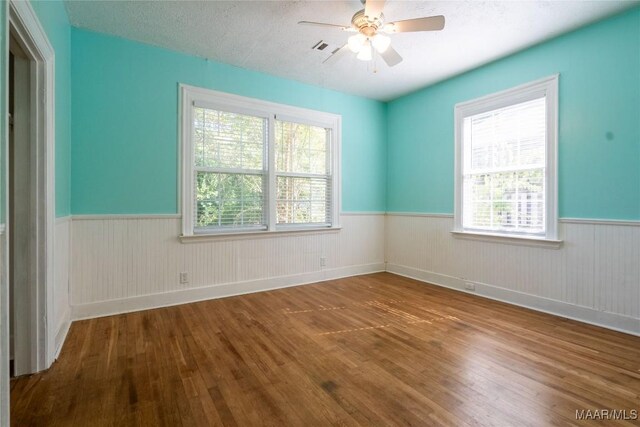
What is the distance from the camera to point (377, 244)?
510 cm

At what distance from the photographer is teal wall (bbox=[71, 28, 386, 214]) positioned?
2.97 metres

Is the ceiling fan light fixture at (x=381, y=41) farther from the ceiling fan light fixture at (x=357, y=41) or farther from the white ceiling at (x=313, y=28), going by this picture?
the white ceiling at (x=313, y=28)

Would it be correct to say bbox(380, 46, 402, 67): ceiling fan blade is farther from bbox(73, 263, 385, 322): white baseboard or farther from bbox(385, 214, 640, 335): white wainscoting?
bbox(73, 263, 385, 322): white baseboard

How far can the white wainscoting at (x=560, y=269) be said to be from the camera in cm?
270

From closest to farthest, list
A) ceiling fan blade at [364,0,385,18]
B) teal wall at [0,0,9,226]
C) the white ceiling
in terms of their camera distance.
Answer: teal wall at [0,0,9,226]
ceiling fan blade at [364,0,385,18]
the white ceiling

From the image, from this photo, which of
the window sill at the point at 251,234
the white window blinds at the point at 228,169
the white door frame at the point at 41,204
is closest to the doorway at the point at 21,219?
the white door frame at the point at 41,204

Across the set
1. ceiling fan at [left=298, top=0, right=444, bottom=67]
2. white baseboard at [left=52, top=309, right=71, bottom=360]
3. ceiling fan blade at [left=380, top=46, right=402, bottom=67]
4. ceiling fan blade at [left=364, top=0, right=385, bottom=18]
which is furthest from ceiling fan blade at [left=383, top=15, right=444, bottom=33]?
white baseboard at [left=52, top=309, right=71, bottom=360]

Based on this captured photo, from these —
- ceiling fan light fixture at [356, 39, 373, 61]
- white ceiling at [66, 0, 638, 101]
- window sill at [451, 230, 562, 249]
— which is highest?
white ceiling at [66, 0, 638, 101]

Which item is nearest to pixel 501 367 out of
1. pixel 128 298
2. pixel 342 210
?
pixel 342 210

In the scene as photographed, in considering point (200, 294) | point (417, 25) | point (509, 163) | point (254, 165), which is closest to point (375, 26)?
point (417, 25)

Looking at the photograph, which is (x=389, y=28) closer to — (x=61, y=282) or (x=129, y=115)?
(x=129, y=115)

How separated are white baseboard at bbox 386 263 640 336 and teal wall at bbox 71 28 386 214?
138 inches

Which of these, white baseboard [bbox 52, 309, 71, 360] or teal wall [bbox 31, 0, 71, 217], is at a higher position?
teal wall [bbox 31, 0, 71, 217]

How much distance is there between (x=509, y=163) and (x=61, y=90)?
4500 mm
